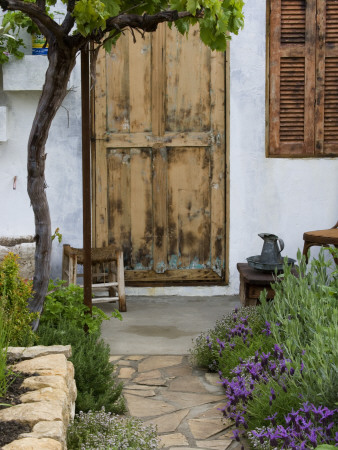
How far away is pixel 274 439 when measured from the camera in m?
3.13

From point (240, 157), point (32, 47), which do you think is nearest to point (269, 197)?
point (240, 157)

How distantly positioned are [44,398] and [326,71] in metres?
4.90

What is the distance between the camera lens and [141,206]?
273 inches

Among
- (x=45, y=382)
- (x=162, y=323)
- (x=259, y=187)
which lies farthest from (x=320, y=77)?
(x=45, y=382)

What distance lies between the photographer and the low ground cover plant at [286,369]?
320cm

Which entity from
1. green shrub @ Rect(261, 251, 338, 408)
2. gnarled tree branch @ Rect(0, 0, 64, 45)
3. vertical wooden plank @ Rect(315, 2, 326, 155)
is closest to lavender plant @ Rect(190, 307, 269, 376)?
green shrub @ Rect(261, 251, 338, 408)

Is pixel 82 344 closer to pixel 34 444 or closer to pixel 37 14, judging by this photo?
pixel 34 444

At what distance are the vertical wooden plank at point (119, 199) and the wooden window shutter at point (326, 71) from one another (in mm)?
1858

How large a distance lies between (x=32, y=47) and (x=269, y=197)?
263 centimetres

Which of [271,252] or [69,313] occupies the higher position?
[271,252]

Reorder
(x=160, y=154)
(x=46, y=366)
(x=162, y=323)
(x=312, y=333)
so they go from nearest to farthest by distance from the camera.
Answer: (x=46, y=366) → (x=312, y=333) → (x=162, y=323) → (x=160, y=154)

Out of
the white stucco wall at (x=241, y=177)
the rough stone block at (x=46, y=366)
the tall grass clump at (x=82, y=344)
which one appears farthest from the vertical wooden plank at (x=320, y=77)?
the rough stone block at (x=46, y=366)

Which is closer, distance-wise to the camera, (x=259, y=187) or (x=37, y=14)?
(x=37, y=14)

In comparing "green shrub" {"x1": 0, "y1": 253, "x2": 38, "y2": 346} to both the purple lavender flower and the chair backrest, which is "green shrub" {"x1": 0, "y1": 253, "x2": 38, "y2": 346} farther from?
the chair backrest
